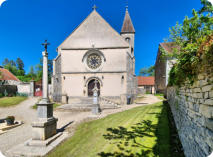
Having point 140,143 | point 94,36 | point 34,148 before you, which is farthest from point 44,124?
point 94,36

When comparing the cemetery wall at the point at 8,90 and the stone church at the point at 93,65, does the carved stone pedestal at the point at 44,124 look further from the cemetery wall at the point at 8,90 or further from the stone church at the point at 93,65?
the cemetery wall at the point at 8,90

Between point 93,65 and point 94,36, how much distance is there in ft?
15.0

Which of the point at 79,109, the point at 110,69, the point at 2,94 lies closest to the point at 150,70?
the point at 110,69

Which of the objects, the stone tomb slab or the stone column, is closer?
the stone tomb slab

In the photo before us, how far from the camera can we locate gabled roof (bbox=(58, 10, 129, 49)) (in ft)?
55.8

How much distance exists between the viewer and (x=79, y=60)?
17.2 m

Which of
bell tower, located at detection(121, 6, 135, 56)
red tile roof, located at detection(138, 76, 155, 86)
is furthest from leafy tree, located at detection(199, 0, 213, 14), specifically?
red tile roof, located at detection(138, 76, 155, 86)

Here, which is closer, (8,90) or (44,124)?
(44,124)

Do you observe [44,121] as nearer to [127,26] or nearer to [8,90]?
[127,26]

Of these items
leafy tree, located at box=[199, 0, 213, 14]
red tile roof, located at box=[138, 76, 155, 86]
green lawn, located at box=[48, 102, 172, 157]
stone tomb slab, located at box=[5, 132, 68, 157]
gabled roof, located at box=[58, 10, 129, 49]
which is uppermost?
gabled roof, located at box=[58, 10, 129, 49]

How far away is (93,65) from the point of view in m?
17.4

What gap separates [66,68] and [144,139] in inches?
604

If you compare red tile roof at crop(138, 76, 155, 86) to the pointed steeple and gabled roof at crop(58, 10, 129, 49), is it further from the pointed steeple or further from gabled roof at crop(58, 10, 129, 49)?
gabled roof at crop(58, 10, 129, 49)

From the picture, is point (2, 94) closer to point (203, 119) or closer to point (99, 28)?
point (99, 28)
